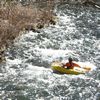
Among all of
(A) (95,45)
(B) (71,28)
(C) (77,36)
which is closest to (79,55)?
(A) (95,45)

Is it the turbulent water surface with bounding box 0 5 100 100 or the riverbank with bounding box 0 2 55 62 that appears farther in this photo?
the riverbank with bounding box 0 2 55 62

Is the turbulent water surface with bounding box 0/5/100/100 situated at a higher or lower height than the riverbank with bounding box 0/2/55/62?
lower

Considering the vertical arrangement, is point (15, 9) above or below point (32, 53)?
above

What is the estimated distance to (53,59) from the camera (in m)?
16.4

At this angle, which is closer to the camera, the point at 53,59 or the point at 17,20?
the point at 53,59

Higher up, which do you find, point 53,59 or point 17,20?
point 17,20

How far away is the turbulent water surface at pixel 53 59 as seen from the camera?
12961 mm

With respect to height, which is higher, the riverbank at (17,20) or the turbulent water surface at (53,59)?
the riverbank at (17,20)

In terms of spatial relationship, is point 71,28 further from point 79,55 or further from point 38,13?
point 79,55

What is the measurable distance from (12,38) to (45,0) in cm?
857

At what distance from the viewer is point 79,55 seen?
16.9 meters

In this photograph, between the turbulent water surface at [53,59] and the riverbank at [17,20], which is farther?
the riverbank at [17,20]

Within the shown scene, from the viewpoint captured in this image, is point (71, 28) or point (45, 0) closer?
point (71, 28)

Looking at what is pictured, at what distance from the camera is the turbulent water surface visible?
1296 centimetres
